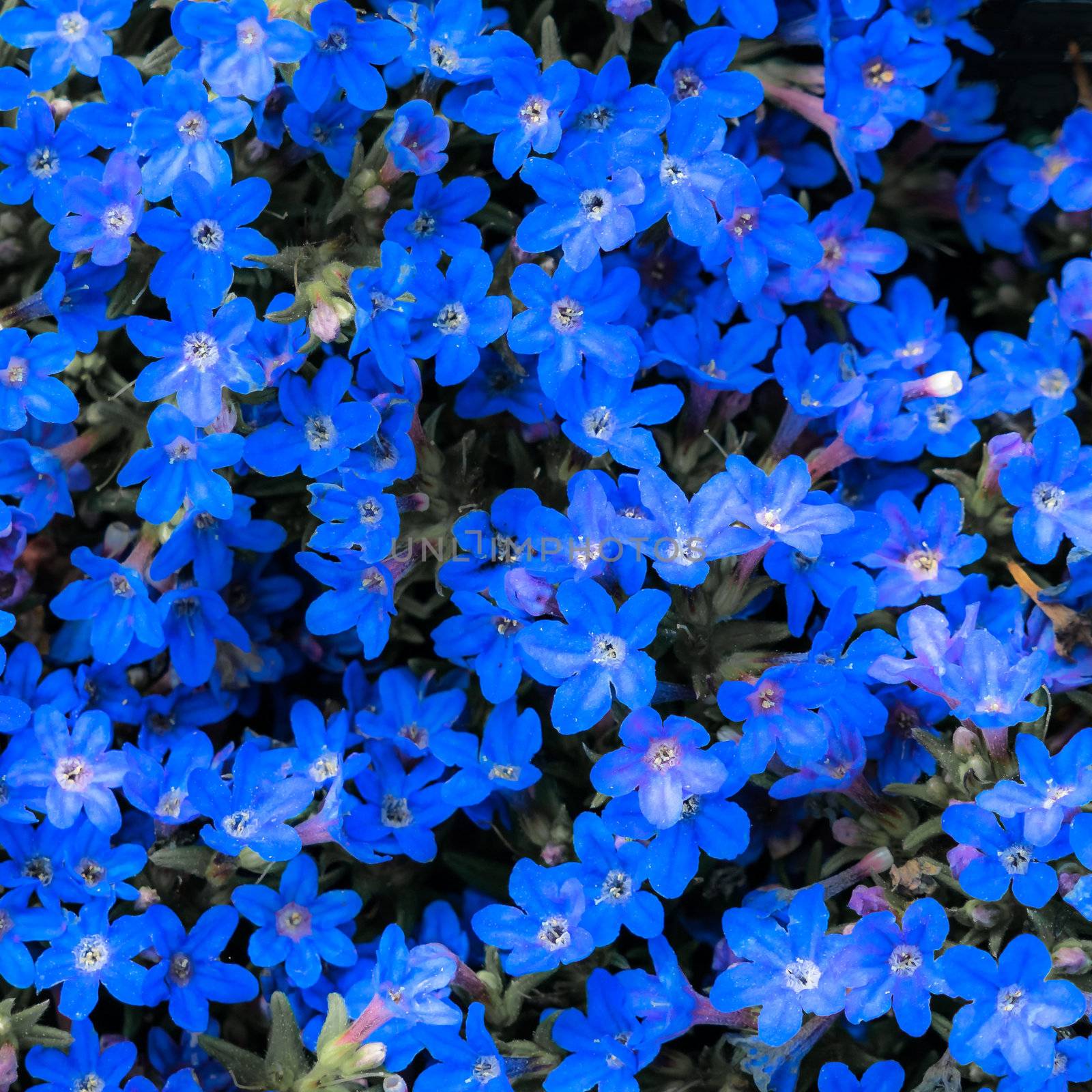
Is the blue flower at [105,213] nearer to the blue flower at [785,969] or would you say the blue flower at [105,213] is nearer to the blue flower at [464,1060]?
the blue flower at [464,1060]

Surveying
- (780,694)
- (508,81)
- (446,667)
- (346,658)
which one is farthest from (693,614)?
(508,81)

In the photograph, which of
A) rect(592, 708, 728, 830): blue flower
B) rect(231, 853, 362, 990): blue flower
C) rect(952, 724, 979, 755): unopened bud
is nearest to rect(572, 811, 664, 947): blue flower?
rect(592, 708, 728, 830): blue flower

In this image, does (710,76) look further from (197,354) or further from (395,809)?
(395,809)

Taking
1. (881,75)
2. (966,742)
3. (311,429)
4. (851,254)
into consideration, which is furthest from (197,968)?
(881,75)

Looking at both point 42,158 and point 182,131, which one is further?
point 42,158

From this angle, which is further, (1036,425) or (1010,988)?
(1036,425)

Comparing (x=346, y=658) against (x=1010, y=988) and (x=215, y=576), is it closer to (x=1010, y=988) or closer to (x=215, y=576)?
(x=215, y=576)
